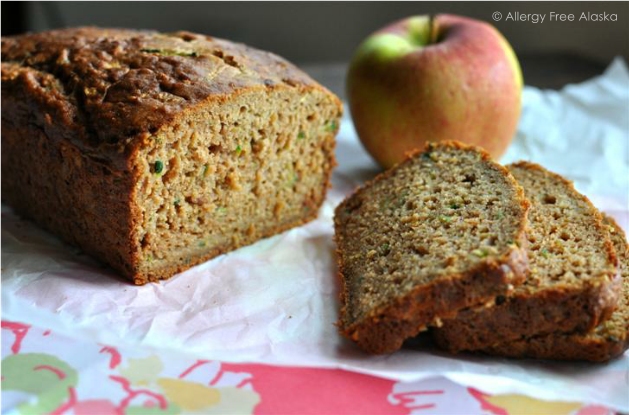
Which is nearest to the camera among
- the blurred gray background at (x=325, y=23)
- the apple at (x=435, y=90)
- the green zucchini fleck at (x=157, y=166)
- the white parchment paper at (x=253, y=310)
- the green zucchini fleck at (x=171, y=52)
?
the white parchment paper at (x=253, y=310)

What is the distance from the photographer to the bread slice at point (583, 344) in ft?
7.59

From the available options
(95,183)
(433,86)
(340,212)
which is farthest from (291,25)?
(95,183)

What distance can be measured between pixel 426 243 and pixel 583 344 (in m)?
0.59

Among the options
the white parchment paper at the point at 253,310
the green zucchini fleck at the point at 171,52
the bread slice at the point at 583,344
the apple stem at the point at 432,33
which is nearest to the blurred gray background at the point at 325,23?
the apple stem at the point at 432,33

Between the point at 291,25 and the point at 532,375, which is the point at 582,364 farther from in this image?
the point at 291,25

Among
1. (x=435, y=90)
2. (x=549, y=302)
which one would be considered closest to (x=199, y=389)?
(x=549, y=302)

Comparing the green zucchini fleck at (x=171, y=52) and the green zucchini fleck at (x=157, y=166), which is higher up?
the green zucchini fleck at (x=171, y=52)

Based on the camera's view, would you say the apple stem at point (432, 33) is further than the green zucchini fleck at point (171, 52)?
Yes

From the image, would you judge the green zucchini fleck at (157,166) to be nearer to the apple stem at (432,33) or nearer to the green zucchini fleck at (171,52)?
the green zucchini fleck at (171,52)

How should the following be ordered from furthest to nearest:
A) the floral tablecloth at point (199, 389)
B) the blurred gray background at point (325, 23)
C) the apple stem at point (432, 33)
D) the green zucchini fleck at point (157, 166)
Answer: the blurred gray background at point (325, 23), the apple stem at point (432, 33), the green zucchini fleck at point (157, 166), the floral tablecloth at point (199, 389)

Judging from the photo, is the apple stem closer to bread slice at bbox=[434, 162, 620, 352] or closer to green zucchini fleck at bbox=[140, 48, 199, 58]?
green zucchini fleck at bbox=[140, 48, 199, 58]

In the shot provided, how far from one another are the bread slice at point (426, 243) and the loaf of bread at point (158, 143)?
1.29 feet

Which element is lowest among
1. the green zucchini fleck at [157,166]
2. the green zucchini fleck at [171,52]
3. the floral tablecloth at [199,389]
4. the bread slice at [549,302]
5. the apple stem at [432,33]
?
the floral tablecloth at [199,389]

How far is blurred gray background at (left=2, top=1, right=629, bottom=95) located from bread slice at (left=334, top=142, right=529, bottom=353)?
242 cm
